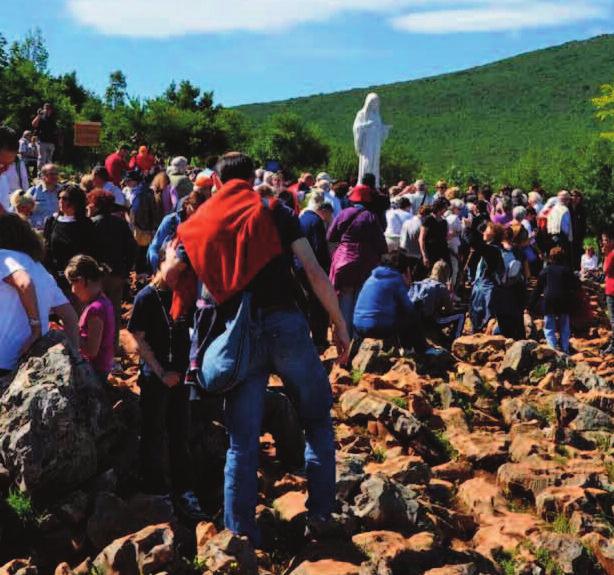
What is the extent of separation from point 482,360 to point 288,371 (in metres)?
5.59

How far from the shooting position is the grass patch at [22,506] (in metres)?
4.32

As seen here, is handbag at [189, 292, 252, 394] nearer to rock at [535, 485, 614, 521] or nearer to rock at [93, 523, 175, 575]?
rock at [93, 523, 175, 575]

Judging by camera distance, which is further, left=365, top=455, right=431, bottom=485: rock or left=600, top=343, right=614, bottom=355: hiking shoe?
left=600, top=343, right=614, bottom=355: hiking shoe

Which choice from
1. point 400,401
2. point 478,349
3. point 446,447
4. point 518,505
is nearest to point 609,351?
point 478,349

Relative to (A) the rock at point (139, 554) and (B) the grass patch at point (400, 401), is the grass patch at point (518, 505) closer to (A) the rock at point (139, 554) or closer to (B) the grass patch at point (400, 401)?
(B) the grass patch at point (400, 401)

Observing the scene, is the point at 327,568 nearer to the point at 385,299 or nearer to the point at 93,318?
the point at 93,318

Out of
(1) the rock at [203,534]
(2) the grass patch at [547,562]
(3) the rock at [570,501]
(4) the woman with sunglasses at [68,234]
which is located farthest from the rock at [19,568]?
(4) the woman with sunglasses at [68,234]

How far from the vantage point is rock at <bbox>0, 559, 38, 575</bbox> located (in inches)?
153

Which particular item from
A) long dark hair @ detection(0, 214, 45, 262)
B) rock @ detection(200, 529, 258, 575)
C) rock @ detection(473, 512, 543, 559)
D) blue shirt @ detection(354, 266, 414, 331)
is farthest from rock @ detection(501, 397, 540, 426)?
long dark hair @ detection(0, 214, 45, 262)

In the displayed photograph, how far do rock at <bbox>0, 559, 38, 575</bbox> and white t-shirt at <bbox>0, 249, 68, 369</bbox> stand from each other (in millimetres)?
1207

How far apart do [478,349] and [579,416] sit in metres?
2.05

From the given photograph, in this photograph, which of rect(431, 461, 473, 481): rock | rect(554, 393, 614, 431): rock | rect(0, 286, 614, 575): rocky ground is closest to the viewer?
rect(0, 286, 614, 575): rocky ground

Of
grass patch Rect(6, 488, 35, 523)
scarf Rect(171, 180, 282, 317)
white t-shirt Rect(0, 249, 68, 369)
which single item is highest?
scarf Rect(171, 180, 282, 317)

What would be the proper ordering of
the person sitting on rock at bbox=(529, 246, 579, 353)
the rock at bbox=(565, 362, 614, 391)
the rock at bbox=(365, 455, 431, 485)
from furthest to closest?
the person sitting on rock at bbox=(529, 246, 579, 353)
the rock at bbox=(565, 362, 614, 391)
the rock at bbox=(365, 455, 431, 485)
